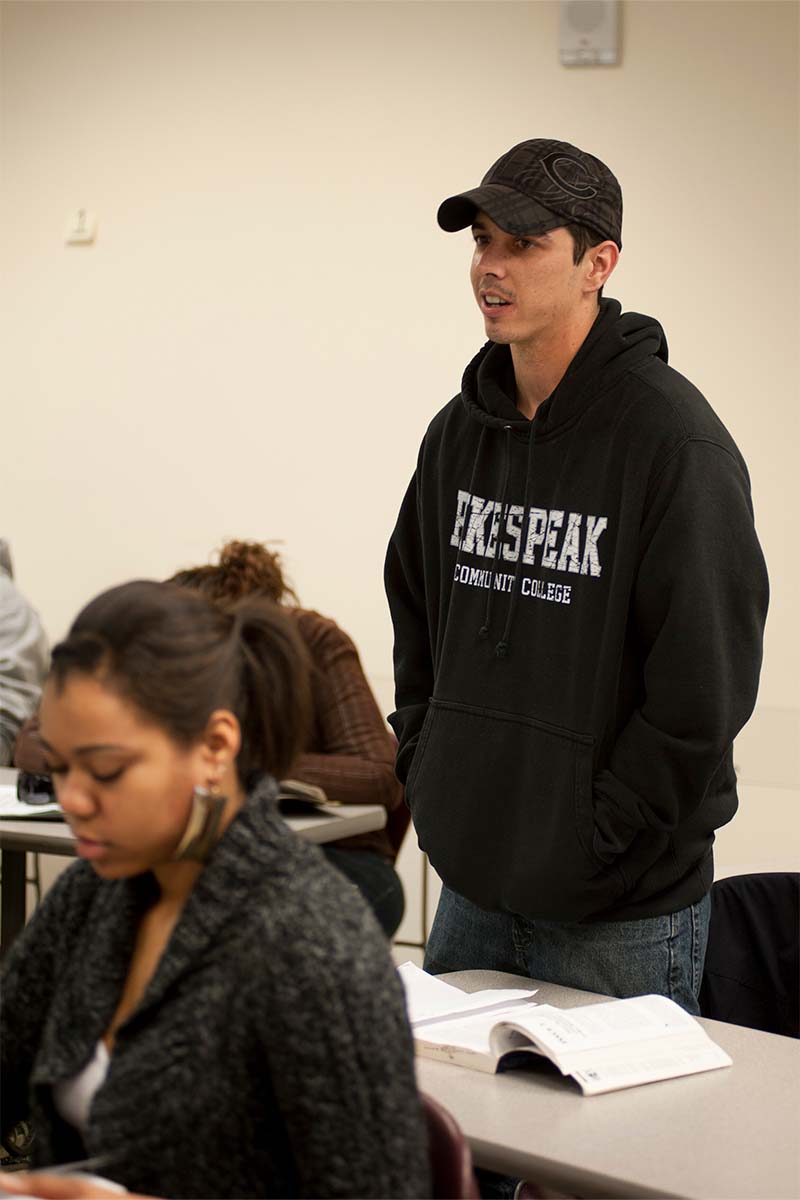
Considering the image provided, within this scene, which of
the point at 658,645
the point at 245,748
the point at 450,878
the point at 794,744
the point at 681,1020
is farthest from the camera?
the point at 794,744

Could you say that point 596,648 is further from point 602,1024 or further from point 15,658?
point 15,658

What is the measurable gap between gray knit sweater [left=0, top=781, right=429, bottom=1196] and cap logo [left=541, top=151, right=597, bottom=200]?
3.42ft

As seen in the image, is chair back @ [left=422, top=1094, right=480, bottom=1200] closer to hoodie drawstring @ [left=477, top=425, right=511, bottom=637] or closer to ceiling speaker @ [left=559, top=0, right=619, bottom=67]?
hoodie drawstring @ [left=477, top=425, right=511, bottom=637]

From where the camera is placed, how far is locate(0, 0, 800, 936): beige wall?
11.6ft

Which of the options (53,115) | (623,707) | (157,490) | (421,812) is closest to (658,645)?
(623,707)

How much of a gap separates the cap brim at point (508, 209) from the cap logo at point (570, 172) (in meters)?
0.05

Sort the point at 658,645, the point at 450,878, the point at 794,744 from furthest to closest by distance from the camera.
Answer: the point at 794,744
the point at 450,878
the point at 658,645

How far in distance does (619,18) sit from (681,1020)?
2.81 m

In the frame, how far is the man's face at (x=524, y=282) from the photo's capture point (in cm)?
189

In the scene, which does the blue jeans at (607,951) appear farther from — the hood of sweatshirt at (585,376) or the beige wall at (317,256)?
the beige wall at (317,256)

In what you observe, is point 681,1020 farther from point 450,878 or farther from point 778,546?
point 778,546

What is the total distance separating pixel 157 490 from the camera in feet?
14.4

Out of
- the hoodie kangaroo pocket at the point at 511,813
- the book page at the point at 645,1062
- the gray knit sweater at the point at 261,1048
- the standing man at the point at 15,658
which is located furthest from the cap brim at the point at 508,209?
the standing man at the point at 15,658

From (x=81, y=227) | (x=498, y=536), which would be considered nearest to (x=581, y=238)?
(x=498, y=536)
